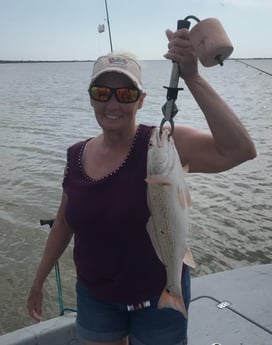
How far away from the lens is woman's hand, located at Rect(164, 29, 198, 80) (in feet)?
7.18

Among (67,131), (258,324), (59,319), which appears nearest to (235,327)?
(258,324)

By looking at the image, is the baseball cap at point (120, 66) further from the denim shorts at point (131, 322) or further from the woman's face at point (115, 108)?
the denim shorts at point (131, 322)

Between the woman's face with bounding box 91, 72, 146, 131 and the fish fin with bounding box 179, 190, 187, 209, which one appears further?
the woman's face with bounding box 91, 72, 146, 131

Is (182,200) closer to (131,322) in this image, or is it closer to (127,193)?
(127,193)

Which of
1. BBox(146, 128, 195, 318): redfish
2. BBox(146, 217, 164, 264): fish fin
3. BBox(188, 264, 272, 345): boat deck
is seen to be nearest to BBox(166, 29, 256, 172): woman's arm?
BBox(146, 128, 195, 318): redfish

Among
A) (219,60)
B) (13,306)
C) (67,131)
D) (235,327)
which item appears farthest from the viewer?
(67,131)

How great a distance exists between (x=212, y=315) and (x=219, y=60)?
2.62 m

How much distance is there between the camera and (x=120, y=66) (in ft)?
7.91

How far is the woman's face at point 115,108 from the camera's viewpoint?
2.41m

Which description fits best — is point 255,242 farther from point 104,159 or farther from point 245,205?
point 104,159

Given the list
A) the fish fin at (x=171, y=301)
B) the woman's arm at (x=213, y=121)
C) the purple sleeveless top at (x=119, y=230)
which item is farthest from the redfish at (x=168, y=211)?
the woman's arm at (x=213, y=121)

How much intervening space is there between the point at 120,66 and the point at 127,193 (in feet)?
2.23

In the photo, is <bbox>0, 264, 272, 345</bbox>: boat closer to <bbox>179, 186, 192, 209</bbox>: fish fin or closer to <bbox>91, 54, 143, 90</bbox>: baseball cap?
<bbox>179, 186, 192, 209</bbox>: fish fin

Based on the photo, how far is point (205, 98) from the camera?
223 centimetres
